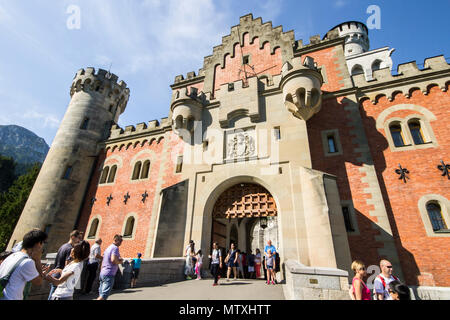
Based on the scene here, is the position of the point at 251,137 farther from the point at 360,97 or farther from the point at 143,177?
the point at 143,177

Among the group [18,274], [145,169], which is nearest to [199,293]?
[18,274]

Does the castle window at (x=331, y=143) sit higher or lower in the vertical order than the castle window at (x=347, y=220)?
higher

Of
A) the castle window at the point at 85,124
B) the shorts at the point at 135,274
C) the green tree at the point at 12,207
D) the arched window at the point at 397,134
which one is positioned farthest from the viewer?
the green tree at the point at 12,207

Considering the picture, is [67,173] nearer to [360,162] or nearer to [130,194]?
[130,194]

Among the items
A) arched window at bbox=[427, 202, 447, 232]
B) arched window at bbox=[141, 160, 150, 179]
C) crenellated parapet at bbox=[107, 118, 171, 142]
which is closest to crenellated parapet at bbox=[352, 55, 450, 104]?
arched window at bbox=[427, 202, 447, 232]

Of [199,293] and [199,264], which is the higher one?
[199,264]

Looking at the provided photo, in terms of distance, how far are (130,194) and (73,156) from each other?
6.35m

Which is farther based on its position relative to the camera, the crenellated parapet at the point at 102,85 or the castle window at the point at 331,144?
the crenellated parapet at the point at 102,85

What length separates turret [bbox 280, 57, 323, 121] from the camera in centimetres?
1021

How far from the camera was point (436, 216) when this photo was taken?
28.5 feet

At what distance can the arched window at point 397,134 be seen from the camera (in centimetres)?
1036

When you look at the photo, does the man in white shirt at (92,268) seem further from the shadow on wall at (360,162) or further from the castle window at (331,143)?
the castle window at (331,143)

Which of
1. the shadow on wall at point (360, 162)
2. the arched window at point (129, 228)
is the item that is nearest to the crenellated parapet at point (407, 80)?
the shadow on wall at point (360, 162)

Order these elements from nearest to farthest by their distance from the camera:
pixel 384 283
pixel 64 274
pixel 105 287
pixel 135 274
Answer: pixel 64 274
pixel 384 283
pixel 105 287
pixel 135 274
